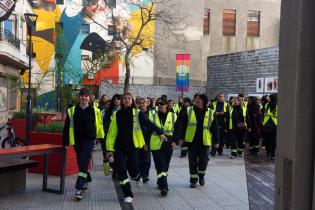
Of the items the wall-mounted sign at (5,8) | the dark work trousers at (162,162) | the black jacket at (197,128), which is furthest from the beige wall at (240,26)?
the wall-mounted sign at (5,8)

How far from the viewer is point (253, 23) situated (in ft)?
152

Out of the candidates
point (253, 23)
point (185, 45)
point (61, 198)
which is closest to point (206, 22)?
point (185, 45)

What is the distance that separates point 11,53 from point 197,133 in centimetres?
2163

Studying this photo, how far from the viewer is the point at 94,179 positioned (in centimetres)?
907

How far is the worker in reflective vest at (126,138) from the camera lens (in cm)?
→ 694

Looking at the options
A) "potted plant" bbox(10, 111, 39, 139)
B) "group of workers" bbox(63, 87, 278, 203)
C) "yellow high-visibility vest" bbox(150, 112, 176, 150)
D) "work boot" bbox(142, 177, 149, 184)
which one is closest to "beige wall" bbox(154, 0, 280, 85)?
"potted plant" bbox(10, 111, 39, 139)

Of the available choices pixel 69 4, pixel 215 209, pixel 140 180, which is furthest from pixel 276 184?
pixel 69 4

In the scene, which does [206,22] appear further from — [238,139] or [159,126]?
[159,126]

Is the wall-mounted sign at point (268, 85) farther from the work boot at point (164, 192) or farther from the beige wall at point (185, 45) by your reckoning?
the beige wall at point (185, 45)

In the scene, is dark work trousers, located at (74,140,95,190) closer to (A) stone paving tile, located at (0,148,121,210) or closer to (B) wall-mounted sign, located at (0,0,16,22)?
(A) stone paving tile, located at (0,148,121,210)

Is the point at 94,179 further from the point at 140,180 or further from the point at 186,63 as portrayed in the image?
the point at 186,63

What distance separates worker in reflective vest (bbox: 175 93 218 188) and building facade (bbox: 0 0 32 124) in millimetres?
19615

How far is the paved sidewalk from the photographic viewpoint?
6816 millimetres

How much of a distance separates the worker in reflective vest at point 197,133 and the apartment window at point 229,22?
37.8 meters
